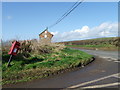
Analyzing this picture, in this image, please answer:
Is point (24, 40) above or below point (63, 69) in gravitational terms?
above

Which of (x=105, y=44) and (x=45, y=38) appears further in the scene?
(x=105, y=44)

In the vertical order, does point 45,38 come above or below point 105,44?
above

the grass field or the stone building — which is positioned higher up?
the stone building

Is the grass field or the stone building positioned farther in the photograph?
the grass field

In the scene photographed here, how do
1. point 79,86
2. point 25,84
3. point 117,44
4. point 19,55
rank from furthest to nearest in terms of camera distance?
point 117,44
point 19,55
point 25,84
point 79,86

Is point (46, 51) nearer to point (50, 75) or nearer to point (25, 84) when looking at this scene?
point (50, 75)

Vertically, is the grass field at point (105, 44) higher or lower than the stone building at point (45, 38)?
lower

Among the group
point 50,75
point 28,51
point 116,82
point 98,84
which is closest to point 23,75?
point 50,75

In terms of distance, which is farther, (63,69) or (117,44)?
(117,44)

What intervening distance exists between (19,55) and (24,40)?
293cm

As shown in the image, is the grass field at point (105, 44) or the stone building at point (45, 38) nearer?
the stone building at point (45, 38)

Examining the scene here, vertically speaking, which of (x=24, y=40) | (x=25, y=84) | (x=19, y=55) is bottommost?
(x=25, y=84)

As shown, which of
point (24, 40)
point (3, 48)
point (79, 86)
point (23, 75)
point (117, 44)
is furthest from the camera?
point (117, 44)

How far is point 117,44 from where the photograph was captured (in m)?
25.8
